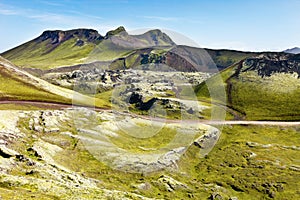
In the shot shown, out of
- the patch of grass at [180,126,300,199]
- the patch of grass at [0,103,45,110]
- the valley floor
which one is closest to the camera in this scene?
the valley floor

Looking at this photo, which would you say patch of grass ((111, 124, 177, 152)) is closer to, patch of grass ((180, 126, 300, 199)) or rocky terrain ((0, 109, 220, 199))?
rocky terrain ((0, 109, 220, 199))

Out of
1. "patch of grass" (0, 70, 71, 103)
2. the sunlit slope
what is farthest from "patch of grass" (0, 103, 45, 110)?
"patch of grass" (0, 70, 71, 103)

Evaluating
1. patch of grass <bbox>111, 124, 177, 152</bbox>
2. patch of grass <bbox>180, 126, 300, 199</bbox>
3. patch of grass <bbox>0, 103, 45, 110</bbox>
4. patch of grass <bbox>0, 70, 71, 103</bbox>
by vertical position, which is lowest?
patch of grass <bbox>180, 126, 300, 199</bbox>

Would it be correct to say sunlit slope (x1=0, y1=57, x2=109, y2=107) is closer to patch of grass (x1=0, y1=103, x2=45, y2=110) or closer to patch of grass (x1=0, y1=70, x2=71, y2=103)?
patch of grass (x1=0, y1=70, x2=71, y2=103)

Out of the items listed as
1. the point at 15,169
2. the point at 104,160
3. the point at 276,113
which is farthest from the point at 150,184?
the point at 276,113

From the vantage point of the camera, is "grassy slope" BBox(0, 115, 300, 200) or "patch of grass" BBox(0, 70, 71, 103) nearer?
"grassy slope" BBox(0, 115, 300, 200)

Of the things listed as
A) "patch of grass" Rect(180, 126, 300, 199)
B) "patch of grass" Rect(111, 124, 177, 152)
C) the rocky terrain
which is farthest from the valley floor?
"patch of grass" Rect(111, 124, 177, 152)

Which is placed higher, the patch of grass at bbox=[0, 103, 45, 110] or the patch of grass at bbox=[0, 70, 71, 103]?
the patch of grass at bbox=[0, 70, 71, 103]

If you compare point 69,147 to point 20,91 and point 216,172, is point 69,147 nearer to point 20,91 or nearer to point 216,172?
point 216,172

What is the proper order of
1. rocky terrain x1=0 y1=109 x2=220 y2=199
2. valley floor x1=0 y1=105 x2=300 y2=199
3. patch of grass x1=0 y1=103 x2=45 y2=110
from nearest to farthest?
rocky terrain x1=0 y1=109 x2=220 y2=199
valley floor x1=0 y1=105 x2=300 y2=199
patch of grass x1=0 y1=103 x2=45 y2=110
